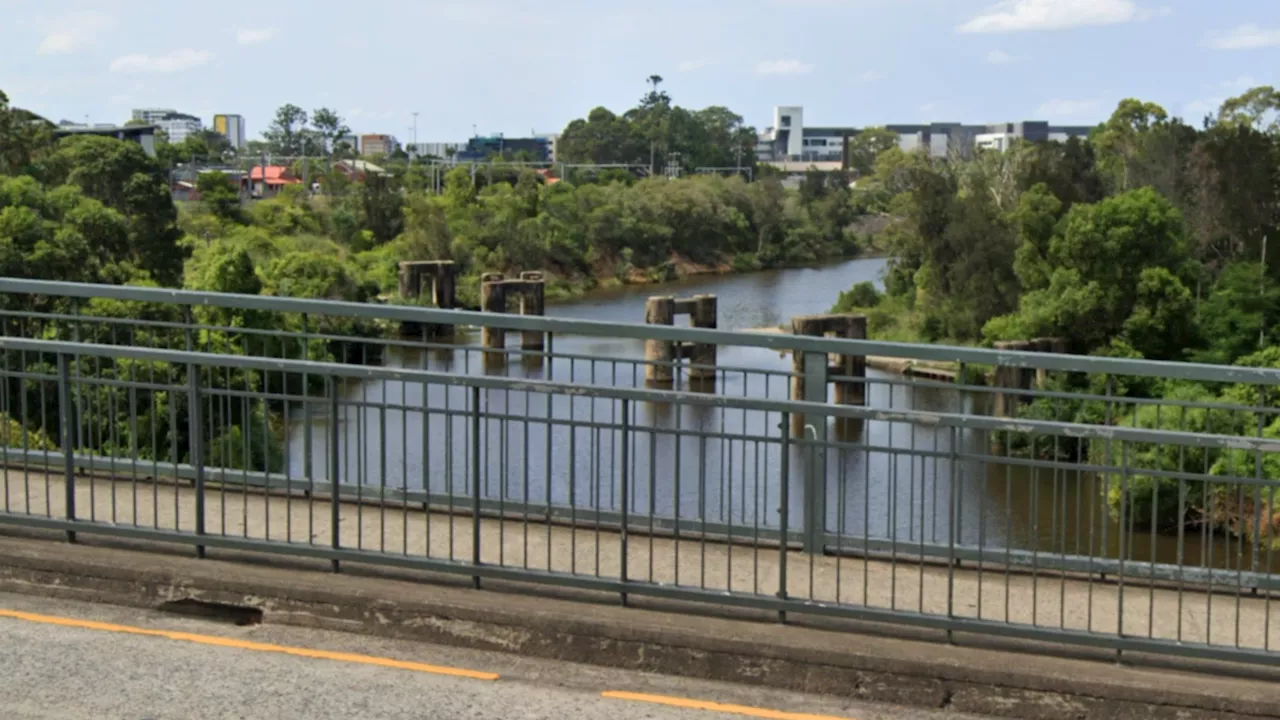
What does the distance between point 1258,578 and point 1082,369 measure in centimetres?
118

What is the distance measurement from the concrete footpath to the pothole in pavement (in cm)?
4

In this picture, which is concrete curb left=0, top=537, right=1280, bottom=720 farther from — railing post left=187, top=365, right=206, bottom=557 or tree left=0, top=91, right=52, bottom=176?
tree left=0, top=91, right=52, bottom=176

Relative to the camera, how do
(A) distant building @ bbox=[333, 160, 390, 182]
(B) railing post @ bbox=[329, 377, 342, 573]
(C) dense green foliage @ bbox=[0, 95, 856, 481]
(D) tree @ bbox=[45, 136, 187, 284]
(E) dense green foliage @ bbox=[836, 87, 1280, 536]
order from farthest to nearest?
(A) distant building @ bbox=[333, 160, 390, 182] < (D) tree @ bbox=[45, 136, 187, 284] < (C) dense green foliage @ bbox=[0, 95, 856, 481] < (E) dense green foliage @ bbox=[836, 87, 1280, 536] < (B) railing post @ bbox=[329, 377, 342, 573]

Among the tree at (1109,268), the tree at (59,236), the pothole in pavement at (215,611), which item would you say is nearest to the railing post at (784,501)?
the pothole in pavement at (215,611)

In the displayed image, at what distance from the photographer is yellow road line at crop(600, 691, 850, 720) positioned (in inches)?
262

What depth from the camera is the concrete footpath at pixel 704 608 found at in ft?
21.9

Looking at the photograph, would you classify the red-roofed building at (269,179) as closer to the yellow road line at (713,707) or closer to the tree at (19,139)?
the tree at (19,139)

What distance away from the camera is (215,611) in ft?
25.5

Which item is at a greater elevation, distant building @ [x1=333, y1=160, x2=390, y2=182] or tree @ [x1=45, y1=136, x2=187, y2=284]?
distant building @ [x1=333, y1=160, x2=390, y2=182]

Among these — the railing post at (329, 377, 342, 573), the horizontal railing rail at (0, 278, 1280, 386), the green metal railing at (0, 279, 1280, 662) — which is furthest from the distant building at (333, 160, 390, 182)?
the railing post at (329, 377, 342, 573)

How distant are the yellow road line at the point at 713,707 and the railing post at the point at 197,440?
8.05 ft

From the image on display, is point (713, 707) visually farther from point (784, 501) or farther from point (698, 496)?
point (698, 496)

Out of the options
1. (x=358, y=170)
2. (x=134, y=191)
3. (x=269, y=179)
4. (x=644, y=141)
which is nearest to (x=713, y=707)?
(x=134, y=191)

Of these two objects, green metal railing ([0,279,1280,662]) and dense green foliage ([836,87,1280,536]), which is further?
dense green foliage ([836,87,1280,536])
